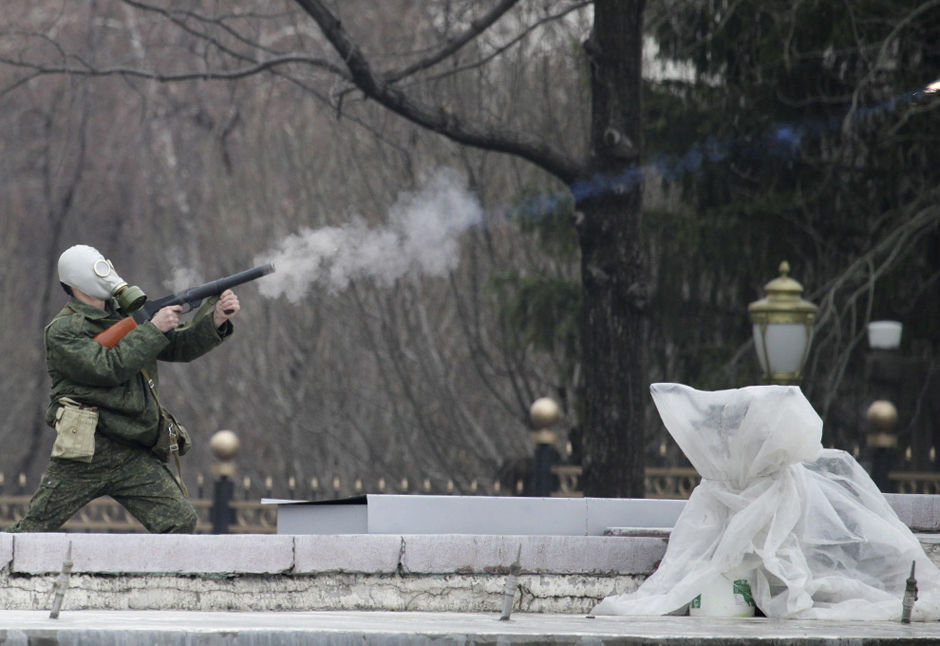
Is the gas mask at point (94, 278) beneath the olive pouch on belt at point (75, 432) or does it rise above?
above

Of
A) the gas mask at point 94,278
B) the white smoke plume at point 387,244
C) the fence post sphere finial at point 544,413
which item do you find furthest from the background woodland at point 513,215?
the gas mask at point 94,278

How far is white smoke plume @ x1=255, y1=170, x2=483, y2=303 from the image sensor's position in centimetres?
979

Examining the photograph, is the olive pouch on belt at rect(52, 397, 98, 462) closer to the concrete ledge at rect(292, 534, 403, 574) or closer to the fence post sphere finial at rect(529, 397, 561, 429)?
the concrete ledge at rect(292, 534, 403, 574)

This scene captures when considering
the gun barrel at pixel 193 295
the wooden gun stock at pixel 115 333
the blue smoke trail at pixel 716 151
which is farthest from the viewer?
the blue smoke trail at pixel 716 151

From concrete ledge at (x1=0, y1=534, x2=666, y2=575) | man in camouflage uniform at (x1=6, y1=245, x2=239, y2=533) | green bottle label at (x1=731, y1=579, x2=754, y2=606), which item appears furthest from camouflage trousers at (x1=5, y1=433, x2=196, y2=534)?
green bottle label at (x1=731, y1=579, x2=754, y2=606)

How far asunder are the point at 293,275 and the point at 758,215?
8.21 m

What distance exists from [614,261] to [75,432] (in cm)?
639

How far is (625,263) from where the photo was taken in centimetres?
1298

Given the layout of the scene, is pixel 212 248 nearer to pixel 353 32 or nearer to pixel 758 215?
pixel 353 32

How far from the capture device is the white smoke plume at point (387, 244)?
9.79 meters

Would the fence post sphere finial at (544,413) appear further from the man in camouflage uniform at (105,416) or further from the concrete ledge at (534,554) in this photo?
the man in camouflage uniform at (105,416)

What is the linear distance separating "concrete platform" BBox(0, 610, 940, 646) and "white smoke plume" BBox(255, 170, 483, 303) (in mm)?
3193

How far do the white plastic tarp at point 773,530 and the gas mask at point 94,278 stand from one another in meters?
2.56

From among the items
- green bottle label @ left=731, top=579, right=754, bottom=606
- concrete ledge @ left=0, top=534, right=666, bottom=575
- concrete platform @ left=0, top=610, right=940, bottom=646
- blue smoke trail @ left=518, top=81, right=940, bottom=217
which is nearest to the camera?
concrete platform @ left=0, top=610, right=940, bottom=646
